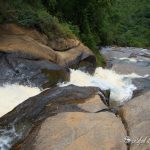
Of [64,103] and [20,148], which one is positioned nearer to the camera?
[20,148]

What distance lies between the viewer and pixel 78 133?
920cm

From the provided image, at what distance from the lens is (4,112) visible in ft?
40.3

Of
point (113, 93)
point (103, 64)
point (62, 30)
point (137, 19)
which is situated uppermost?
point (62, 30)

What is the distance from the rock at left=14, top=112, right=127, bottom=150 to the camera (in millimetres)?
8781

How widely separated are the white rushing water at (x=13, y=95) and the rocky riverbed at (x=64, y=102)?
3.3 inches

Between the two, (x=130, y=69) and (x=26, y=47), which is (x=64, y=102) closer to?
(x=26, y=47)

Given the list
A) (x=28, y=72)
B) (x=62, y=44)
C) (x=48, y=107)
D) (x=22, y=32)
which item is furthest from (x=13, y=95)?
(x=62, y=44)

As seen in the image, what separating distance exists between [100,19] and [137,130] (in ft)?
70.9

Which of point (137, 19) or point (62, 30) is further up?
point (62, 30)

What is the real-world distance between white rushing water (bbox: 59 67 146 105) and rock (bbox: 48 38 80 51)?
4.46 feet

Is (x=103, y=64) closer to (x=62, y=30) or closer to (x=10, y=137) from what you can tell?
(x=62, y=30)

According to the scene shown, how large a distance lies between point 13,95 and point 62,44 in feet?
18.4

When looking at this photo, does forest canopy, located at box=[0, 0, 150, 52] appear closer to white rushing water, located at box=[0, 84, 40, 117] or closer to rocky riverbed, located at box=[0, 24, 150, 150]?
rocky riverbed, located at box=[0, 24, 150, 150]

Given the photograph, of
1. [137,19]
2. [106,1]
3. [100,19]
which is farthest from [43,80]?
[137,19]
